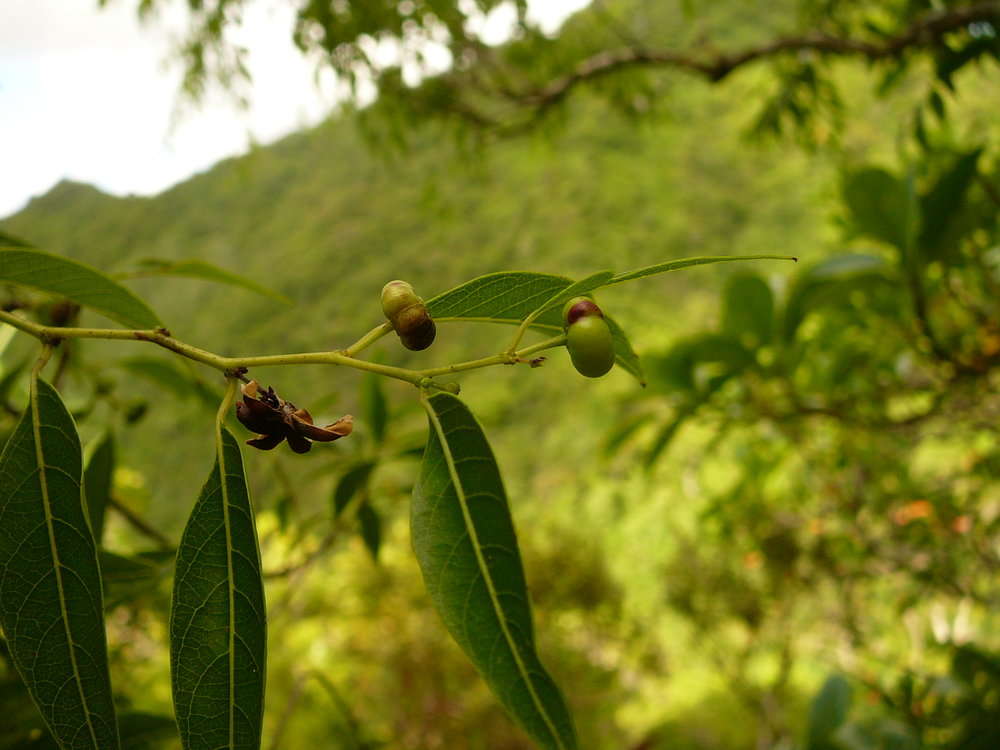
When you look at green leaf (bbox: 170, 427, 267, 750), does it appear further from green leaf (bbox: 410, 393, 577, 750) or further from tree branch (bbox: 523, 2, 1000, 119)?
tree branch (bbox: 523, 2, 1000, 119)

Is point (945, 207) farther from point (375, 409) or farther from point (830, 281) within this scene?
point (375, 409)

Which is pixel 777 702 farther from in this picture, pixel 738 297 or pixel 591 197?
pixel 591 197

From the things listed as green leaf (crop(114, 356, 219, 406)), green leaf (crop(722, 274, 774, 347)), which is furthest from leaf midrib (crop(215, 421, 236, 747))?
green leaf (crop(722, 274, 774, 347))

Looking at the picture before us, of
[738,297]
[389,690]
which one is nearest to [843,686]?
[738,297]

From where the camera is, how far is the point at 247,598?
0.25m

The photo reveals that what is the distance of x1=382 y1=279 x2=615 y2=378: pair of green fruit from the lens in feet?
0.79

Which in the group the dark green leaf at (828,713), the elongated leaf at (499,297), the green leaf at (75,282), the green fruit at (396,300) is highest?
the green leaf at (75,282)

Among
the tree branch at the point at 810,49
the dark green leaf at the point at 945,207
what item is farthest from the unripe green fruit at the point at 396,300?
the tree branch at the point at 810,49

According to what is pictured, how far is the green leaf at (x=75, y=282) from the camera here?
27cm

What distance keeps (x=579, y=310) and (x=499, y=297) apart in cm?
4

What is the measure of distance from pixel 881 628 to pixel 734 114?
3.95 metres

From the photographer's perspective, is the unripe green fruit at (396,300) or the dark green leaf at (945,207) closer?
the unripe green fruit at (396,300)

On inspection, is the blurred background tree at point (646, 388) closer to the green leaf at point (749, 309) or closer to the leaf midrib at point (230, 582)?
the green leaf at point (749, 309)

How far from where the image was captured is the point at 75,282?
29 centimetres
